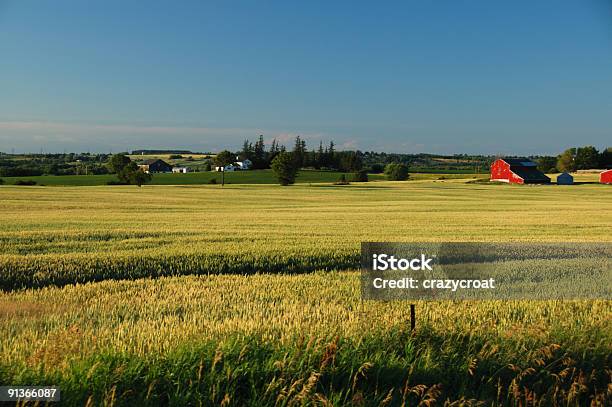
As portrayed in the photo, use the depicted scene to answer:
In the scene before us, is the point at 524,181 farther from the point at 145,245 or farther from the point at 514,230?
the point at 145,245

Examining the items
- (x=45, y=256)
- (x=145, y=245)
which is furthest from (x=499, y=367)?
(x=145, y=245)

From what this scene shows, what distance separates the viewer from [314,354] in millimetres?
6066

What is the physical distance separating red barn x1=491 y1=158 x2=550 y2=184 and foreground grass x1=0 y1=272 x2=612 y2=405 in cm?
10619

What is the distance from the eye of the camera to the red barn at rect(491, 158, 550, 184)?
107750 mm

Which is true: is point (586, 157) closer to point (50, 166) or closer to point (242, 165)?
point (242, 165)

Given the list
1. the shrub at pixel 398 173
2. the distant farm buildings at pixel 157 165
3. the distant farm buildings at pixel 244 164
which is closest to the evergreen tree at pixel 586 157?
the shrub at pixel 398 173

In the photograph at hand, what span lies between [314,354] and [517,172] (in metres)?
112

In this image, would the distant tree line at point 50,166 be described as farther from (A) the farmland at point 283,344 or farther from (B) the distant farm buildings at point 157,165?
(A) the farmland at point 283,344

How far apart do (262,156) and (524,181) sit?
9593 cm

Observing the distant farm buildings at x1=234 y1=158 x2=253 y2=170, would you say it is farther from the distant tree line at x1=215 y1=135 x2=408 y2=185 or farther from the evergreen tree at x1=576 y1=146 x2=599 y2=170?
the evergreen tree at x1=576 y1=146 x2=599 y2=170

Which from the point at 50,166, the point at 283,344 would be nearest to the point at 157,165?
the point at 50,166

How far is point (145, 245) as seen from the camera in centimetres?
1995

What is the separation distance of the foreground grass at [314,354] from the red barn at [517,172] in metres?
106

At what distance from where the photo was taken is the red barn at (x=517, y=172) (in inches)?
4242
